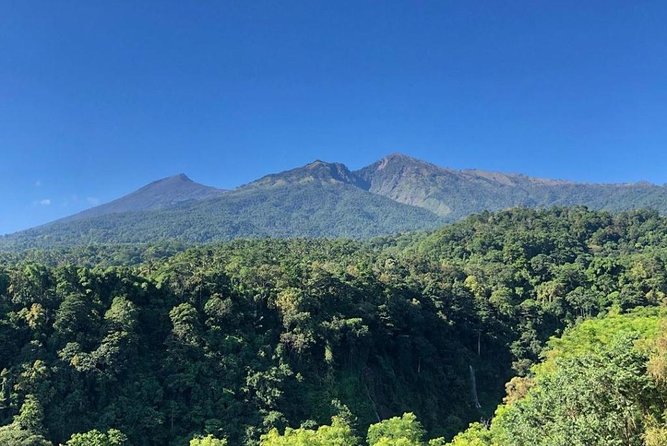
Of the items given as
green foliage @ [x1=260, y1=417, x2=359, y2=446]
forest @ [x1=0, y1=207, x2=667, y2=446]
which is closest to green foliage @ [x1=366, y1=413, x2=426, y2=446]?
forest @ [x1=0, y1=207, x2=667, y2=446]

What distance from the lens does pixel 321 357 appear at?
105ft

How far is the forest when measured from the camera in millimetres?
13898

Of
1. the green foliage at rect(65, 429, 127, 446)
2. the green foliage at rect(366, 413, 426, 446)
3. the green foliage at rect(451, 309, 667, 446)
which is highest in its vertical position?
the green foliage at rect(451, 309, 667, 446)

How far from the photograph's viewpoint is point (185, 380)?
1081 inches

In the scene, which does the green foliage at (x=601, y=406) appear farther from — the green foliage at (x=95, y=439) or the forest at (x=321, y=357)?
the green foliage at (x=95, y=439)

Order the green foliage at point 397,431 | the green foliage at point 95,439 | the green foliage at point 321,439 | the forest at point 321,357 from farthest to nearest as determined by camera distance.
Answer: the green foliage at point 397,431
the green foliage at point 95,439
the green foliage at point 321,439
the forest at point 321,357

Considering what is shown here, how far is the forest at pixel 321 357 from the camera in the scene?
45.6 feet

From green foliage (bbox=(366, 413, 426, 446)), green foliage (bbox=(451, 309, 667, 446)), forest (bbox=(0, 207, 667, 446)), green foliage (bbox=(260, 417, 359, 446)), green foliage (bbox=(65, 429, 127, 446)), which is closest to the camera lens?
green foliage (bbox=(451, 309, 667, 446))

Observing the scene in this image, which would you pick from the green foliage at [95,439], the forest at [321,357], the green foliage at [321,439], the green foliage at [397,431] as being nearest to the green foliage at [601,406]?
the forest at [321,357]

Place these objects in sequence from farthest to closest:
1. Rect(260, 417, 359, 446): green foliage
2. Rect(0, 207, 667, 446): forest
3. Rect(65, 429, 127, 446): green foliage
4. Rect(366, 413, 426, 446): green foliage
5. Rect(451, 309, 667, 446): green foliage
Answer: Rect(366, 413, 426, 446): green foliage → Rect(65, 429, 127, 446): green foliage → Rect(260, 417, 359, 446): green foliage → Rect(0, 207, 667, 446): forest → Rect(451, 309, 667, 446): green foliage

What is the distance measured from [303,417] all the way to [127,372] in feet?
33.2

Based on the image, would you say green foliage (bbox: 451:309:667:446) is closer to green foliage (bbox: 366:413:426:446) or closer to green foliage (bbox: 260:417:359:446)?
green foliage (bbox: 366:413:426:446)

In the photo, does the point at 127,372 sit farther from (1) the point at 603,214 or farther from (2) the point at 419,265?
(1) the point at 603,214

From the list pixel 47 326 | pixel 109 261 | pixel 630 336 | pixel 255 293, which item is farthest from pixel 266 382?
pixel 109 261
